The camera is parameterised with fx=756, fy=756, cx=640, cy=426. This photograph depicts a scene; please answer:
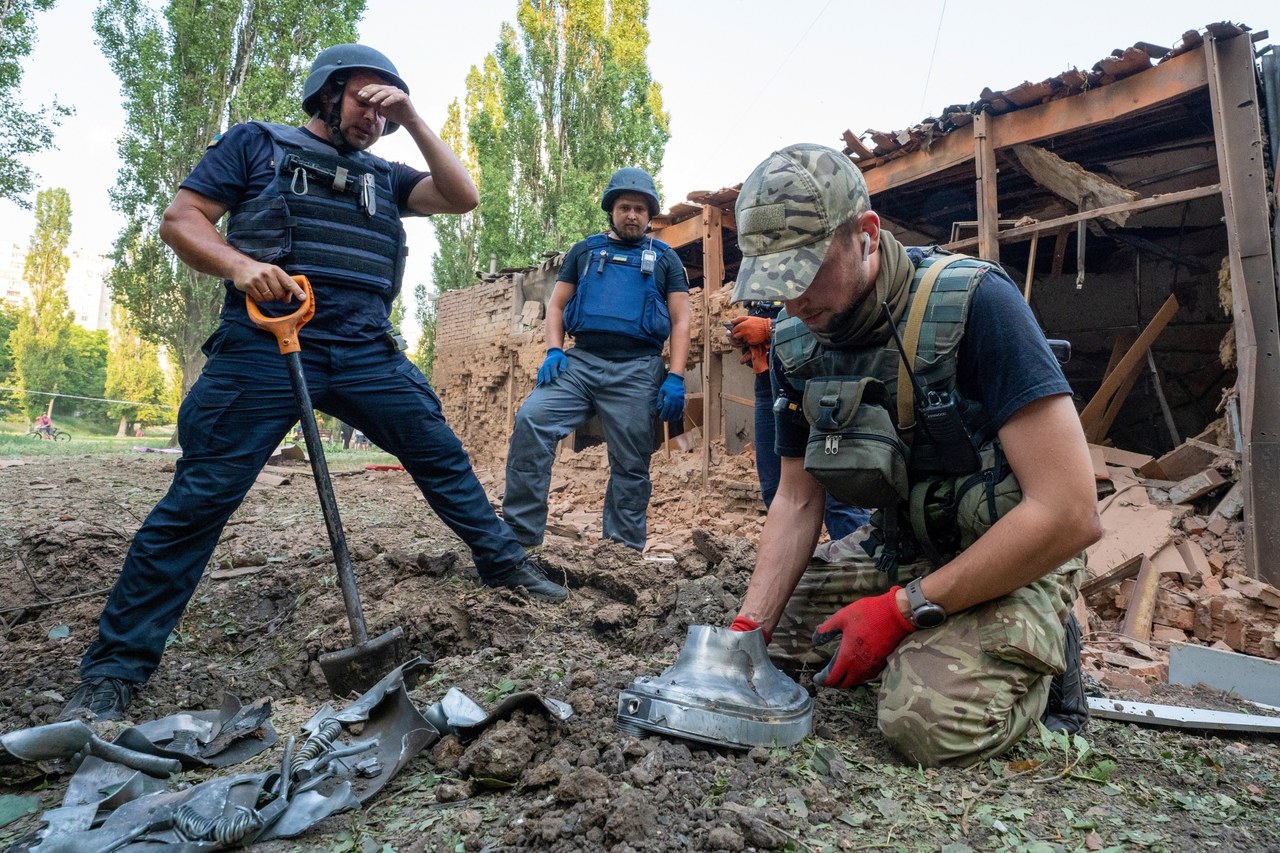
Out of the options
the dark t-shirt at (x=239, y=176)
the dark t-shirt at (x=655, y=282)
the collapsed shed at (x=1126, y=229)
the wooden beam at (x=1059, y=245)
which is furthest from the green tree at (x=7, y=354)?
the wooden beam at (x=1059, y=245)

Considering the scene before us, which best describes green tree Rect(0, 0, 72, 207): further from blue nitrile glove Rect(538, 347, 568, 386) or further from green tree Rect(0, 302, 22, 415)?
green tree Rect(0, 302, 22, 415)

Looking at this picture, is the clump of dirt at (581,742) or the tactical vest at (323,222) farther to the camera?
the tactical vest at (323,222)

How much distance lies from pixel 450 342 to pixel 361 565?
323 inches

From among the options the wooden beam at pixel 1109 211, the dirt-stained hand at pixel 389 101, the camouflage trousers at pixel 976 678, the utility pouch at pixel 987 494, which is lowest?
the camouflage trousers at pixel 976 678

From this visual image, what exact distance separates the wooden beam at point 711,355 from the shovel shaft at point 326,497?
16.3 feet

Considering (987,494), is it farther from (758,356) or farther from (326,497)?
(758,356)

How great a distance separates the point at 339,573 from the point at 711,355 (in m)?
5.24

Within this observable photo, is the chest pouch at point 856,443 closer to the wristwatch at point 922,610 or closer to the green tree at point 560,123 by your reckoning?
the wristwatch at point 922,610

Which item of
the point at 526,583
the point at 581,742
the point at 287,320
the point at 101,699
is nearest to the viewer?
the point at 581,742

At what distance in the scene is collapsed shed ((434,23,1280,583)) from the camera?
4.48 meters

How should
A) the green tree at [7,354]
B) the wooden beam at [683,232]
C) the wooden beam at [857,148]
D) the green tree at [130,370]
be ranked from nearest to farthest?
the wooden beam at [857,148] < the wooden beam at [683,232] < the green tree at [7,354] < the green tree at [130,370]

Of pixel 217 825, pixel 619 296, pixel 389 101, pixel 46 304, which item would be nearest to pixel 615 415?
pixel 619 296

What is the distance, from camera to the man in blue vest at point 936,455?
157 centimetres

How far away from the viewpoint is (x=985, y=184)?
534cm
